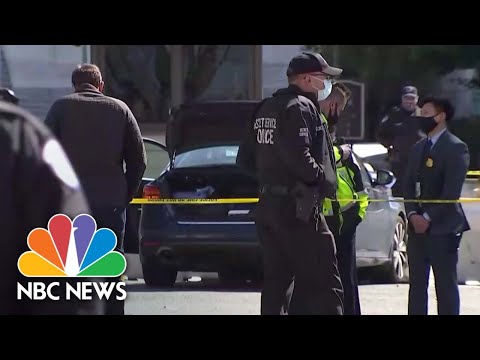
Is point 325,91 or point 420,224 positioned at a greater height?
point 325,91

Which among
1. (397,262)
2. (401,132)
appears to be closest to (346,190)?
(397,262)

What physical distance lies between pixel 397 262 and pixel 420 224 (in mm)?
2621

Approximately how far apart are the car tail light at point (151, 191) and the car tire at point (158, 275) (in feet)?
1.73

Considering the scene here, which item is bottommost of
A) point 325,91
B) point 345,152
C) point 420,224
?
point 420,224

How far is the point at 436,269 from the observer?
660 centimetres

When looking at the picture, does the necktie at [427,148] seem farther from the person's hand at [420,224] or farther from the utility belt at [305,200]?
the utility belt at [305,200]

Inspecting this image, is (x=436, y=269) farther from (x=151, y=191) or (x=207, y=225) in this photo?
(x=151, y=191)

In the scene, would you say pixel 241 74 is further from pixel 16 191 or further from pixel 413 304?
pixel 16 191

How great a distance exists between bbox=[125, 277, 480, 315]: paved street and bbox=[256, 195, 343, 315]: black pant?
5.05ft

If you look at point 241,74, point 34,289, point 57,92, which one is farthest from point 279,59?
point 34,289

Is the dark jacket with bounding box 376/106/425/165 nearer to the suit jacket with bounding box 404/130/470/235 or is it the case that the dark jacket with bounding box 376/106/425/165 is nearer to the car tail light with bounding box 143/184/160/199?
the car tail light with bounding box 143/184/160/199
